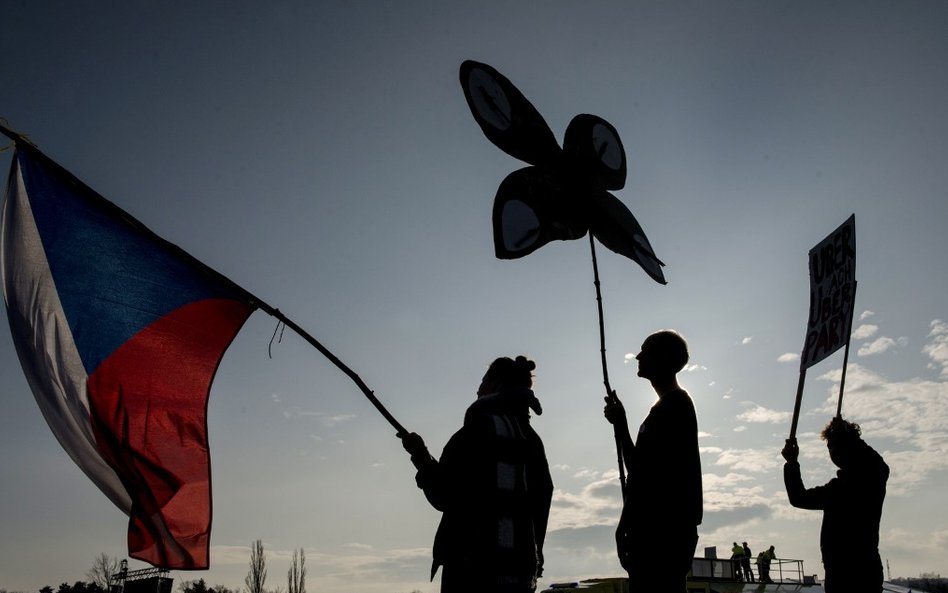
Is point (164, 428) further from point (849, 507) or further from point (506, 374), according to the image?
point (849, 507)

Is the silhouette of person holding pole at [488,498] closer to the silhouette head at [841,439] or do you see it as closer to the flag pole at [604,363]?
the flag pole at [604,363]

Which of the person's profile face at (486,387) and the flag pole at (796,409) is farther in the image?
the flag pole at (796,409)

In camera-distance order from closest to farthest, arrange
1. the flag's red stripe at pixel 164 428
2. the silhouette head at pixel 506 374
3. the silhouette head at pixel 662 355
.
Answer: the flag's red stripe at pixel 164 428, the silhouette head at pixel 662 355, the silhouette head at pixel 506 374

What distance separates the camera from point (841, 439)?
4.98 meters

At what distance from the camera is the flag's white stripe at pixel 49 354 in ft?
11.0

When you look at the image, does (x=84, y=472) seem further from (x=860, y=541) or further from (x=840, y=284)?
(x=840, y=284)

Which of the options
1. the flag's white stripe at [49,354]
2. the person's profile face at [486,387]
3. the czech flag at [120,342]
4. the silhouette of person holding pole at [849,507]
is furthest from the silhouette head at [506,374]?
the silhouette of person holding pole at [849,507]

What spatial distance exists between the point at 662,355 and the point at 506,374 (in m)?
0.82

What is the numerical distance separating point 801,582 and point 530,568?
64.3 feet

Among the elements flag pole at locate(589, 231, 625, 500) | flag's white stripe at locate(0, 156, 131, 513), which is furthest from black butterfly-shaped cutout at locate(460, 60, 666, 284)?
flag's white stripe at locate(0, 156, 131, 513)

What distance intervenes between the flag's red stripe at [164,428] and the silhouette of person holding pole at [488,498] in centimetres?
106

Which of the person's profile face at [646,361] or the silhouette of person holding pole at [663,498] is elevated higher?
the person's profile face at [646,361]

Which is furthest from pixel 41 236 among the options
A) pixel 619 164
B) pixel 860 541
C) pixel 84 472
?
pixel 860 541

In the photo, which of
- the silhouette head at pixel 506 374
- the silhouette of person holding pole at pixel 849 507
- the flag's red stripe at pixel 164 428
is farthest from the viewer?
the silhouette of person holding pole at pixel 849 507
